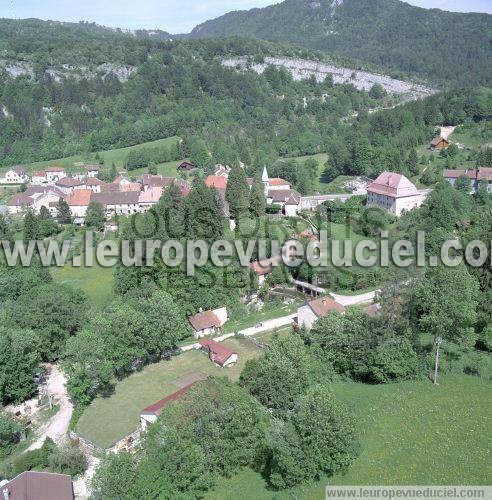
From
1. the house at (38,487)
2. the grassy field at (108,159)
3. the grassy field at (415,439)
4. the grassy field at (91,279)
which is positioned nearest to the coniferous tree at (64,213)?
the grassy field at (91,279)

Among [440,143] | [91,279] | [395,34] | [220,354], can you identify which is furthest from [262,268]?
[395,34]

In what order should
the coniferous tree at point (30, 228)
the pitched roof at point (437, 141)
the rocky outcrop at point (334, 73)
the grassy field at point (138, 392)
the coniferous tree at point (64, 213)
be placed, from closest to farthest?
the grassy field at point (138, 392)
the coniferous tree at point (30, 228)
the coniferous tree at point (64, 213)
the pitched roof at point (437, 141)
the rocky outcrop at point (334, 73)

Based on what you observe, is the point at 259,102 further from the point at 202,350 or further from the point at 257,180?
the point at 202,350

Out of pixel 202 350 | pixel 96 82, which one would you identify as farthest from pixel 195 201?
pixel 96 82

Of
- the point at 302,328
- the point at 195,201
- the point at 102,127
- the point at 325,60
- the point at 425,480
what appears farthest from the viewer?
the point at 325,60

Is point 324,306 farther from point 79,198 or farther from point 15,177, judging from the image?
point 15,177

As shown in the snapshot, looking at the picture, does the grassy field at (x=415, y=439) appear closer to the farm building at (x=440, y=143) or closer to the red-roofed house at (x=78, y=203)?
the red-roofed house at (x=78, y=203)
